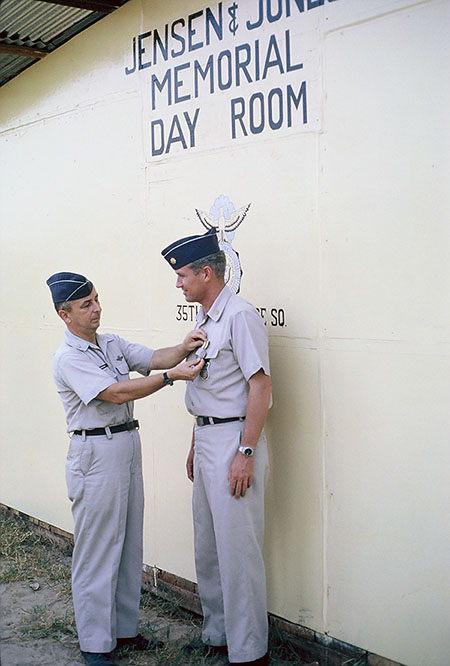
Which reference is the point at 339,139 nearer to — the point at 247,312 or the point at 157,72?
the point at 247,312

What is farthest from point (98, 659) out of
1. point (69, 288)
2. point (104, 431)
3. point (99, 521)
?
point (69, 288)

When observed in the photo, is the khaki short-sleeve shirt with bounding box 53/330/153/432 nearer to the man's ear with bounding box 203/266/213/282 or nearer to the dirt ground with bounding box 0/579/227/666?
the man's ear with bounding box 203/266/213/282

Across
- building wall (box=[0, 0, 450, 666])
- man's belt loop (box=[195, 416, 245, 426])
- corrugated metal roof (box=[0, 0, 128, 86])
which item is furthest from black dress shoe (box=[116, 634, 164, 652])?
corrugated metal roof (box=[0, 0, 128, 86])

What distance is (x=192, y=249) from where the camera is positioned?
3.59 meters

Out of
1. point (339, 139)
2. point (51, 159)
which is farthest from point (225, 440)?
point (51, 159)

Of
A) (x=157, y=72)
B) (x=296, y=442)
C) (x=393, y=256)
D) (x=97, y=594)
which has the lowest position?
(x=97, y=594)

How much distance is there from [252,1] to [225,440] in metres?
2.08

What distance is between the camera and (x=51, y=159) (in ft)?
18.1

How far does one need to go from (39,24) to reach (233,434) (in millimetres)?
3117

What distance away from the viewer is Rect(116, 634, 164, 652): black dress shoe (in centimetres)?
400

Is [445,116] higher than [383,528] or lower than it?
higher

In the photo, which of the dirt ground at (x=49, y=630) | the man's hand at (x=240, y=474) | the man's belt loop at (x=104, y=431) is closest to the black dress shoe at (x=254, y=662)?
the dirt ground at (x=49, y=630)

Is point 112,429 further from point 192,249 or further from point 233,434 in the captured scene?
point 192,249

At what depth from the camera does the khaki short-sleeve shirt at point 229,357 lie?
3.47 meters
